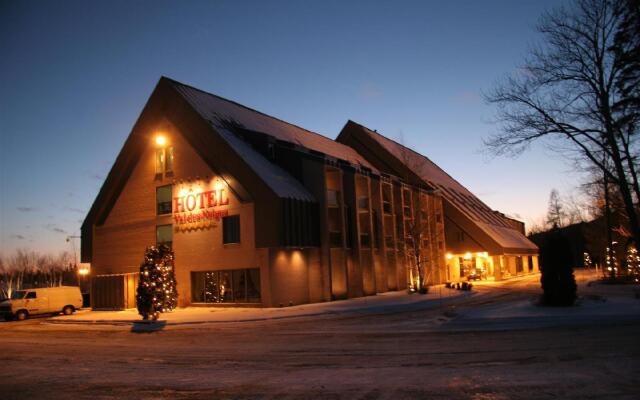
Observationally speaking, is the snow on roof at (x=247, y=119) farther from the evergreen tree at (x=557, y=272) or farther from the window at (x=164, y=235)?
the evergreen tree at (x=557, y=272)

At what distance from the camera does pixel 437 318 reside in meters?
21.6

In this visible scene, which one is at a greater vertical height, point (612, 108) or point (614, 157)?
point (612, 108)

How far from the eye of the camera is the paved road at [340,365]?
903 cm

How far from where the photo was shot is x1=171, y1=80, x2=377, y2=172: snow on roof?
36188 millimetres

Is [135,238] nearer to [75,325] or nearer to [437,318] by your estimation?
[75,325]

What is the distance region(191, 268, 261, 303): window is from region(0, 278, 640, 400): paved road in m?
11.3

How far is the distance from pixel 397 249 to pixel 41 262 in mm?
127152

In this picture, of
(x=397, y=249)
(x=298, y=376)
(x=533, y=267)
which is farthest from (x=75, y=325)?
(x=533, y=267)

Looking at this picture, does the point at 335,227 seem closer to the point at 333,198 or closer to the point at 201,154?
the point at 333,198

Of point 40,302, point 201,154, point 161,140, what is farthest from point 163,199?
point 40,302

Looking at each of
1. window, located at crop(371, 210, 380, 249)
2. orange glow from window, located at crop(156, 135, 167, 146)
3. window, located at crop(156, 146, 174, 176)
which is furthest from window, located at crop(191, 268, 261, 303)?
window, located at crop(371, 210, 380, 249)

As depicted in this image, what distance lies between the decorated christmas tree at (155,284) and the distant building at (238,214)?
3.04m

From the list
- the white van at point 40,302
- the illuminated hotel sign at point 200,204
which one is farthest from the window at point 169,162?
the white van at point 40,302

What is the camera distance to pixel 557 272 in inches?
875
